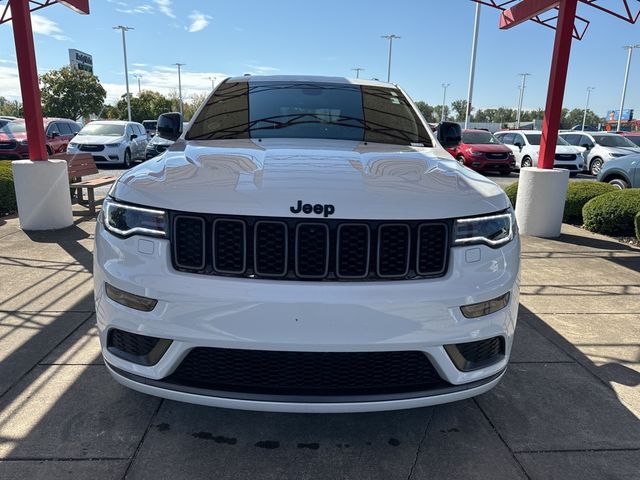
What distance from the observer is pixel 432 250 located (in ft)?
6.98

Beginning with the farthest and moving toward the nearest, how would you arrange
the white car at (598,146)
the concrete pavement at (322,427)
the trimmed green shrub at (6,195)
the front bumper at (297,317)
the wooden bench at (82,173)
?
the white car at (598,146)
the wooden bench at (82,173)
the trimmed green shrub at (6,195)
the concrete pavement at (322,427)
the front bumper at (297,317)

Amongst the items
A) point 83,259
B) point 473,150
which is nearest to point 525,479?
point 83,259

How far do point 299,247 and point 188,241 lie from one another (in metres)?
0.47

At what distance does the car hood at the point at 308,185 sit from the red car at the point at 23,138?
1398cm

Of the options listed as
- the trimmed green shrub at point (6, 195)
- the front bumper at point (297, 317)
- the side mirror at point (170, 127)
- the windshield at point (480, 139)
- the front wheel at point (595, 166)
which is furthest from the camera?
the front wheel at point (595, 166)

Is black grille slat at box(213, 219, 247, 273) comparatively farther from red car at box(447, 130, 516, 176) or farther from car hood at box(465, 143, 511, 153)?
car hood at box(465, 143, 511, 153)

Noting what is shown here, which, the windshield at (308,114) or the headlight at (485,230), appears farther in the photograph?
the windshield at (308,114)

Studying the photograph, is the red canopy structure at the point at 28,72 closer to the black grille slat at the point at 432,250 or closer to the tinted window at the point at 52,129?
the black grille slat at the point at 432,250

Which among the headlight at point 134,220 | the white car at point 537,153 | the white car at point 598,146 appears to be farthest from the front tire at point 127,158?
the white car at point 598,146

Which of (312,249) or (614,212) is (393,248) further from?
(614,212)

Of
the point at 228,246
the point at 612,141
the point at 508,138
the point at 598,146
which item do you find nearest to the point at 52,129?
the point at 508,138

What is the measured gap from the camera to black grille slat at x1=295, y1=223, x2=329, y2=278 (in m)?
2.05

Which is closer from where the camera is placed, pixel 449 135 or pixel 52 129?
pixel 449 135

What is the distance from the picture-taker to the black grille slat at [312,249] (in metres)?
2.05
